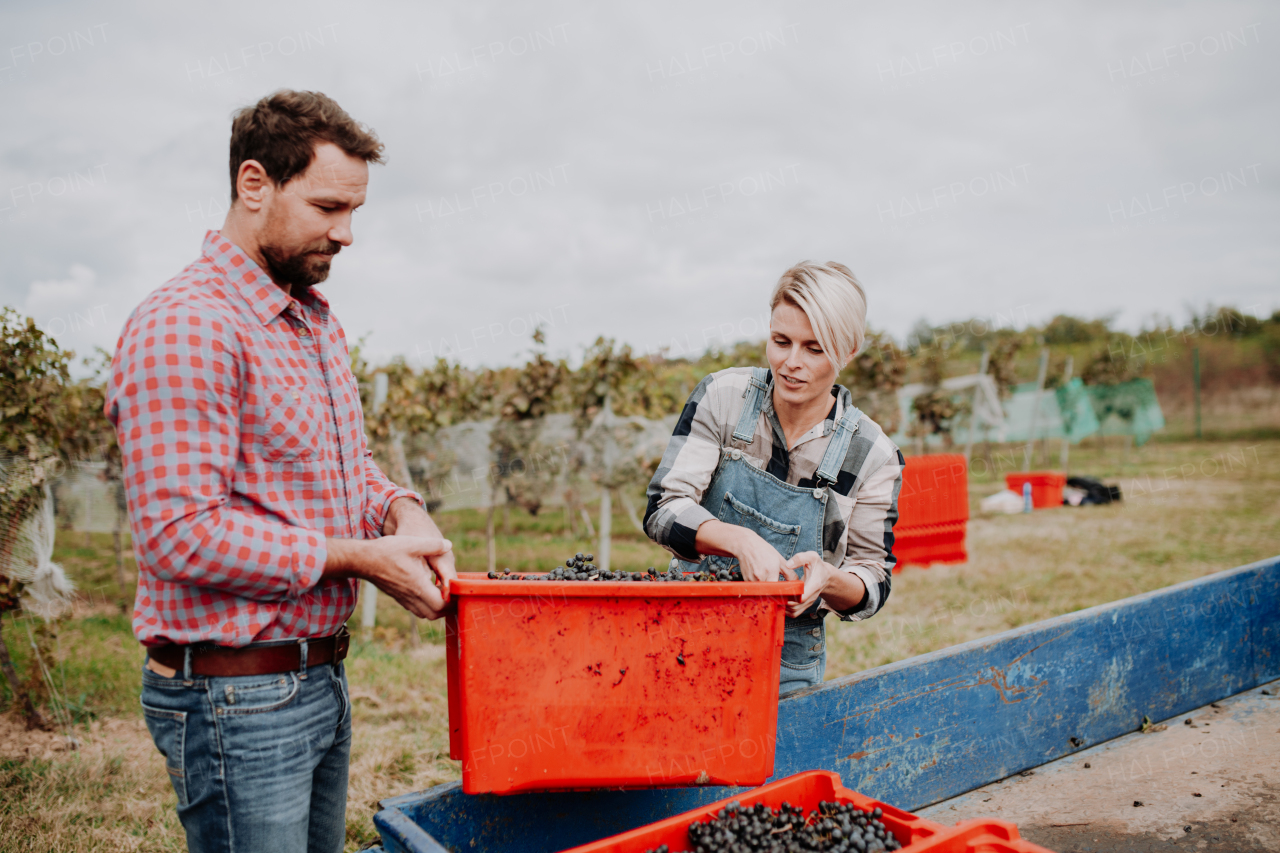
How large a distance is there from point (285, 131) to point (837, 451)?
1.42 metres

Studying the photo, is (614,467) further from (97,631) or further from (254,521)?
(254,521)

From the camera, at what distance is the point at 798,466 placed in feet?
6.90

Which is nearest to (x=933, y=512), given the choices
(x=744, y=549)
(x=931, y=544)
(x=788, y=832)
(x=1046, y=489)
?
(x=931, y=544)

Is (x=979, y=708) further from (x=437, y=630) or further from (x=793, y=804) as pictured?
(x=437, y=630)

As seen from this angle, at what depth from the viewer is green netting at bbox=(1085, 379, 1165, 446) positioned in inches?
667

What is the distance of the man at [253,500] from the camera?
49.8 inches

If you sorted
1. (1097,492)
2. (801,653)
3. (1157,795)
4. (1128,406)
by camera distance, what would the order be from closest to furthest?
1. (801,653)
2. (1157,795)
3. (1097,492)
4. (1128,406)

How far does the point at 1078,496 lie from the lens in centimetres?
1127

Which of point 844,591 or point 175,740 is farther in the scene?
point 844,591

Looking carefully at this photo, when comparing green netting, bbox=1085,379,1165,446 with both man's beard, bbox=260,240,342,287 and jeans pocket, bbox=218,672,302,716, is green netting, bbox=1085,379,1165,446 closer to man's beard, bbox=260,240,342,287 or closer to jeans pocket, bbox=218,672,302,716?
man's beard, bbox=260,240,342,287

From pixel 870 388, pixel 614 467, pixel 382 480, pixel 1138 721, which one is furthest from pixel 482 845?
pixel 870 388

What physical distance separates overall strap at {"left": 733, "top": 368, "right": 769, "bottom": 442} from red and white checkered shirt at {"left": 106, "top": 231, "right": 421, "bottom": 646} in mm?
972

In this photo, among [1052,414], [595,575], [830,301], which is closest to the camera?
[595,575]

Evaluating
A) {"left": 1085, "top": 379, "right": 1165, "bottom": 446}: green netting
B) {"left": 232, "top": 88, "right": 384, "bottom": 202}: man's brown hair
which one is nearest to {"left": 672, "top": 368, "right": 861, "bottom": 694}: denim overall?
{"left": 232, "top": 88, "right": 384, "bottom": 202}: man's brown hair
